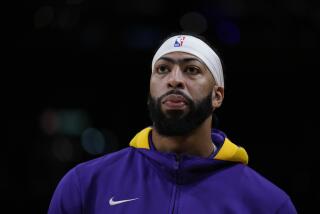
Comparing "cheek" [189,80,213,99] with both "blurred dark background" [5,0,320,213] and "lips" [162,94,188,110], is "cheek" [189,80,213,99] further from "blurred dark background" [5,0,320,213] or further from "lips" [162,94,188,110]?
"blurred dark background" [5,0,320,213]

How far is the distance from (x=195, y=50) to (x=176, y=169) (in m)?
0.75

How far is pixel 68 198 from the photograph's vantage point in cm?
326

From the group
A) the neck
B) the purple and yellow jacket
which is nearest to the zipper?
the purple and yellow jacket

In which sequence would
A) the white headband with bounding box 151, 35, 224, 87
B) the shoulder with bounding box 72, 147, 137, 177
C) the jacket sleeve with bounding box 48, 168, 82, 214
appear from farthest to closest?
the white headband with bounding box 151, 35, 224, 87, the shoulder with bounding box 72, 147, 137, 177, the jacket sleeve with bounding box 48, 168, 82, 214

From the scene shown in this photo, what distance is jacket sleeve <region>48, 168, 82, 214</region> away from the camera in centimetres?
324

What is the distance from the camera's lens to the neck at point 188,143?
11.4 feet

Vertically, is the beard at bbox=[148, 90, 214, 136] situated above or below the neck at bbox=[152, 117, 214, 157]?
above

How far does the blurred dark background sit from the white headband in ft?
19.1

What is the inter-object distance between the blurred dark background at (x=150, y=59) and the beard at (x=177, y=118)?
19.9 ft

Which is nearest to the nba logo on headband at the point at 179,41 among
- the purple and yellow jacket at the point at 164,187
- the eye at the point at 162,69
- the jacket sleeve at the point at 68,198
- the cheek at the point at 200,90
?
the eye at the point at 162,69

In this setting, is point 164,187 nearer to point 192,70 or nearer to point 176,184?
point 176,184

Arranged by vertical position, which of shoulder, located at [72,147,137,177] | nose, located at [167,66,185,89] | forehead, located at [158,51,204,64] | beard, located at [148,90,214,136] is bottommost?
shoulder, located at [72,147,137,177]

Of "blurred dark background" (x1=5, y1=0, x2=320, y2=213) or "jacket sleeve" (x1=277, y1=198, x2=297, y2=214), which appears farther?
"blurred dark background" (x1=5, y1=0, x2=320, y2=213)

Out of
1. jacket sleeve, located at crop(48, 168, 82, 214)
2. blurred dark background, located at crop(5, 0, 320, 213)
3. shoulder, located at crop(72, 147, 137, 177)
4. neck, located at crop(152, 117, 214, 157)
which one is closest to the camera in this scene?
jacket sleeve, located at crop(48, 168, 82, 214)
